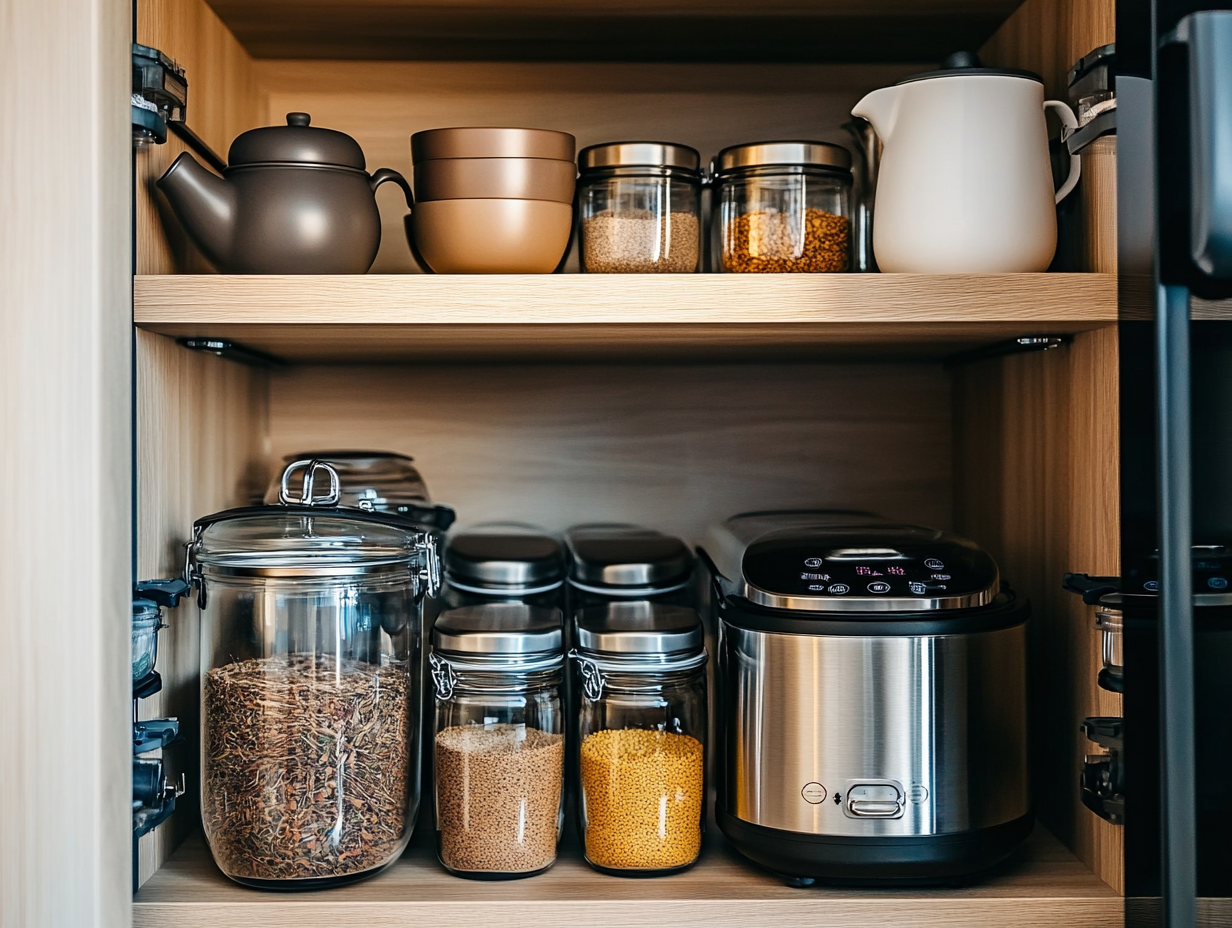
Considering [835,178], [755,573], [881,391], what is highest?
[835,178]

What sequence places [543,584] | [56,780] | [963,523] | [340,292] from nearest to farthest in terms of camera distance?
[56,780] < [340,292] < [543,584] < [963,523]

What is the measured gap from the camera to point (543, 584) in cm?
100

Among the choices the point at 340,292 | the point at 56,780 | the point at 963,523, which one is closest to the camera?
the point at 56,780

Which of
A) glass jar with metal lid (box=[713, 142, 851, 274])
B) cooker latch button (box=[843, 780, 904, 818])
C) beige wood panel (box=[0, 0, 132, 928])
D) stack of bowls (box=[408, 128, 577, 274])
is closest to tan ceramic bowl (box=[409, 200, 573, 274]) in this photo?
stack of bowls (box=[408, 128, 577, 274])

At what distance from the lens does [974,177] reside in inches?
32.2

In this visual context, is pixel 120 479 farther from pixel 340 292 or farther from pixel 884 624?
pixel 884 624

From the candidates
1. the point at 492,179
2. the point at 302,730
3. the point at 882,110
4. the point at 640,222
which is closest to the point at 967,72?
the point at 882,110

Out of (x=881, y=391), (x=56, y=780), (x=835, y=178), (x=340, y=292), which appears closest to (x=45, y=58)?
(x=340, y=292)

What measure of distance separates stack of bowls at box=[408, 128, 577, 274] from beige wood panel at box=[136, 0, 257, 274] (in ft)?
0.71

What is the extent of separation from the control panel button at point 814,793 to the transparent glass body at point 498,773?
0.66 feet

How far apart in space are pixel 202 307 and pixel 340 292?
0.10 metres

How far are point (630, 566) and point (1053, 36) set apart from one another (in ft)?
1.95

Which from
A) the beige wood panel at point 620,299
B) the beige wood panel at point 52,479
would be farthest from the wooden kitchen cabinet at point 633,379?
the beige wood panel at point 52,479

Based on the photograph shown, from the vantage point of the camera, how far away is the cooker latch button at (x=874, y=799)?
31.2 inches
